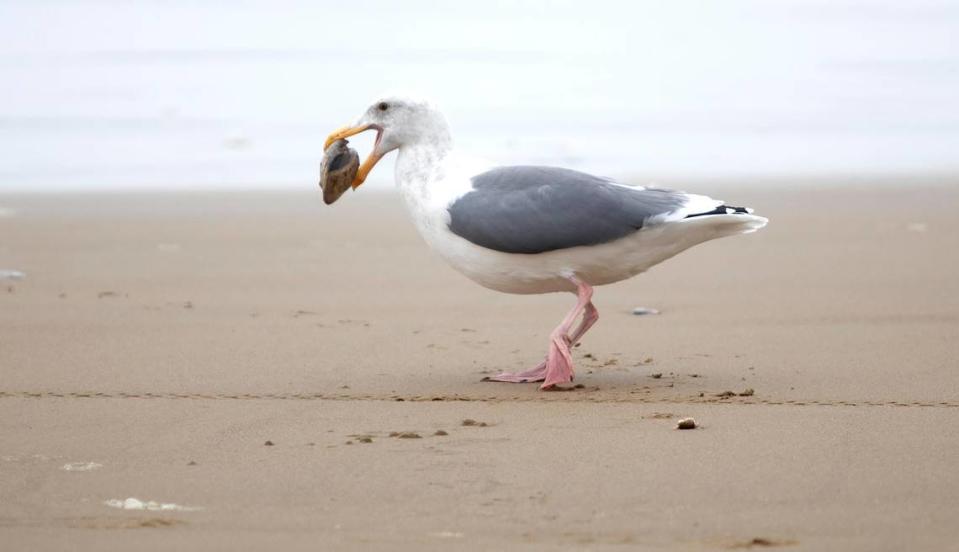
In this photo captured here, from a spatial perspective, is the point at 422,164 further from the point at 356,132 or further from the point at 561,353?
the point at 561,353

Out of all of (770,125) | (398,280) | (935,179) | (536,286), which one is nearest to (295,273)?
(398,280)

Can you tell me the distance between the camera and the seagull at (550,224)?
6.57m

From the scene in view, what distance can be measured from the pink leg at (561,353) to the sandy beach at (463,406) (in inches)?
4.4

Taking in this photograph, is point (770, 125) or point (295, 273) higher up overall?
point (770, 125)

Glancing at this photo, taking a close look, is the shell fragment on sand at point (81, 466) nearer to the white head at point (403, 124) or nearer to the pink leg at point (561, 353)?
the pink leg at point (561, 353)

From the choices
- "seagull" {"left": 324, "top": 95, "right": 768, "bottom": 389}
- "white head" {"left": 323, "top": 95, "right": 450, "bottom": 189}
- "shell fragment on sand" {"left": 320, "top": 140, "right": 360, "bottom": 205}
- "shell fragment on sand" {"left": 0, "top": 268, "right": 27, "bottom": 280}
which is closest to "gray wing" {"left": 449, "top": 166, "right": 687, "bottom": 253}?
"seagull" {"left": 324, "top": 95, "right": 768, "bottom": 389}

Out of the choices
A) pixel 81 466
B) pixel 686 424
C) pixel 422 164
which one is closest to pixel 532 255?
pixel 422 164

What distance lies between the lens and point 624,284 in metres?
10.3

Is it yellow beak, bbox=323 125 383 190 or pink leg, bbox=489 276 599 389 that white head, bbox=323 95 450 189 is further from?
pink leg, bbox=489 276 599 389

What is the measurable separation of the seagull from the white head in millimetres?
47

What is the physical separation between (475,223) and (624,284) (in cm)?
375

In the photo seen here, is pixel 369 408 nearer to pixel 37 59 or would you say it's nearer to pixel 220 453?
pixel 220 453

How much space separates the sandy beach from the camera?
14.2ft

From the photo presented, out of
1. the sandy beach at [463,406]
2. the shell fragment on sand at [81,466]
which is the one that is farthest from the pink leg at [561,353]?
the shell fragment on sand at [81,466]
